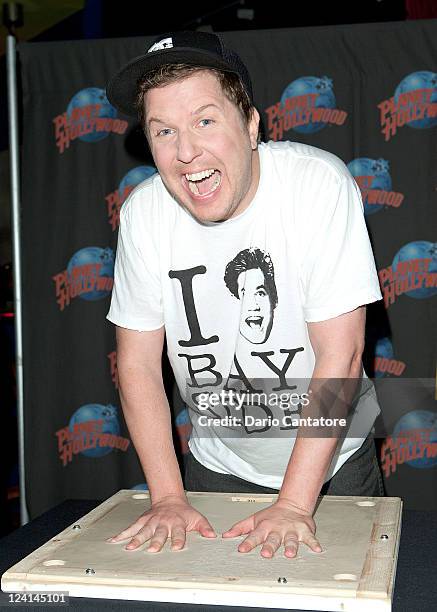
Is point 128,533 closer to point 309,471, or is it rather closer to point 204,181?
point 309,471

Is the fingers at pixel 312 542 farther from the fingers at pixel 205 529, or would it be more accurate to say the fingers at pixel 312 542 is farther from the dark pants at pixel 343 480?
the dark pants at pixel 343 480

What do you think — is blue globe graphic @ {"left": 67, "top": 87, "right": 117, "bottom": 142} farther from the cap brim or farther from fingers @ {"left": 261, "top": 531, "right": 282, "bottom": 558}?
fingers @ {"left": 261, "top": 531, "right": 282, "bottom": 558}

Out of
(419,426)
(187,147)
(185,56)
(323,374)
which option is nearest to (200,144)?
(187,147)

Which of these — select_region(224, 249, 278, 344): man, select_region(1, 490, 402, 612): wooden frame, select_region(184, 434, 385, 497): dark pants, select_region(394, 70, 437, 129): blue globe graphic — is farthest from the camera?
select_region(394, 70, 437, 129): blue globe graphic

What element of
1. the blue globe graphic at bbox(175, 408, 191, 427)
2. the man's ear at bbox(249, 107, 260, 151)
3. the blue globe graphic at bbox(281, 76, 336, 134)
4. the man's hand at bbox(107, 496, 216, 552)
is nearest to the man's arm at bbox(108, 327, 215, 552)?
the man's hand at bbox(107, 496, 216, 552)

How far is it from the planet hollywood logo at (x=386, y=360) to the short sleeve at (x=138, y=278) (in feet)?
3.97

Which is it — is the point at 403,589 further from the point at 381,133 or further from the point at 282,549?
the point at 381,133

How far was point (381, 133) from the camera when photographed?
2.53m

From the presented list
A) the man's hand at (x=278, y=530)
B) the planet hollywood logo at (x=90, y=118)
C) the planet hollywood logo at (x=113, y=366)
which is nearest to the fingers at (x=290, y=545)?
the man's hand at (x=278, y=530)

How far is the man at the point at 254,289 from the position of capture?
143cm

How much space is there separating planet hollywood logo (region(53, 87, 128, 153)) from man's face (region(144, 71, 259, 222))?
52.4 inches

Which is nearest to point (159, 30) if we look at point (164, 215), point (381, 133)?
point (381, 133)

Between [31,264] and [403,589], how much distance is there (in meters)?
2.02

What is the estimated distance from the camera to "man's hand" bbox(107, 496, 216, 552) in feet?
3.67
